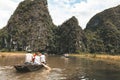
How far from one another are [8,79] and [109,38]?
8729cm

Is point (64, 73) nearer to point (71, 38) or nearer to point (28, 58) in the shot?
point (28, 58)

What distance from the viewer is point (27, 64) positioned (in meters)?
21.0

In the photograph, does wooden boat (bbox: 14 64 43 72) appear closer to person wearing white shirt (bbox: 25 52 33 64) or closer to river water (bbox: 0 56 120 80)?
river water (bbox: 0 56 120 80)

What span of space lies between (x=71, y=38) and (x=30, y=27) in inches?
640

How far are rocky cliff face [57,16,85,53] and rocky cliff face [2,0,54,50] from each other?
5447 millimetres

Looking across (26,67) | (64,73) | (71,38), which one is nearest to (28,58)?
(26,67)

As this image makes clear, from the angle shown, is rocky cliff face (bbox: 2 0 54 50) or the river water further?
rocky cliff face (bbox: 2 0 54 50)

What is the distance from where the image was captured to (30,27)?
314ft

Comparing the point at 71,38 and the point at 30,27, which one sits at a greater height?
the point at 30,27

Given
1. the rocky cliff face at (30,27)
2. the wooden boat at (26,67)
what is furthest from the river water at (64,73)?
the rocky cliff face at (30,27)

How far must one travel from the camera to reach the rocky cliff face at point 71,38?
90.9 metres

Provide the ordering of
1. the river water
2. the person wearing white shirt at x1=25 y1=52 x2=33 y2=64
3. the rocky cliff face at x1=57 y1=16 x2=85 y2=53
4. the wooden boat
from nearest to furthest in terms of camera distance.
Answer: the river water < the wooden boat < the person wearing white shirt at x1=25 y1=52 x2=33 y2=64 < the rocky cliff face at x1=57 y1=16 x2=85 y2=53

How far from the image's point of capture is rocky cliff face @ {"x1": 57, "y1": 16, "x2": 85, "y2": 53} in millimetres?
90938

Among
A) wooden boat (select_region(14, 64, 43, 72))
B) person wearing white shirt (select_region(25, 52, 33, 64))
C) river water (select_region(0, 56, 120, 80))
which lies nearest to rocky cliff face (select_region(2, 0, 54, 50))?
river water (select_region(0, 56, 120, 80))
